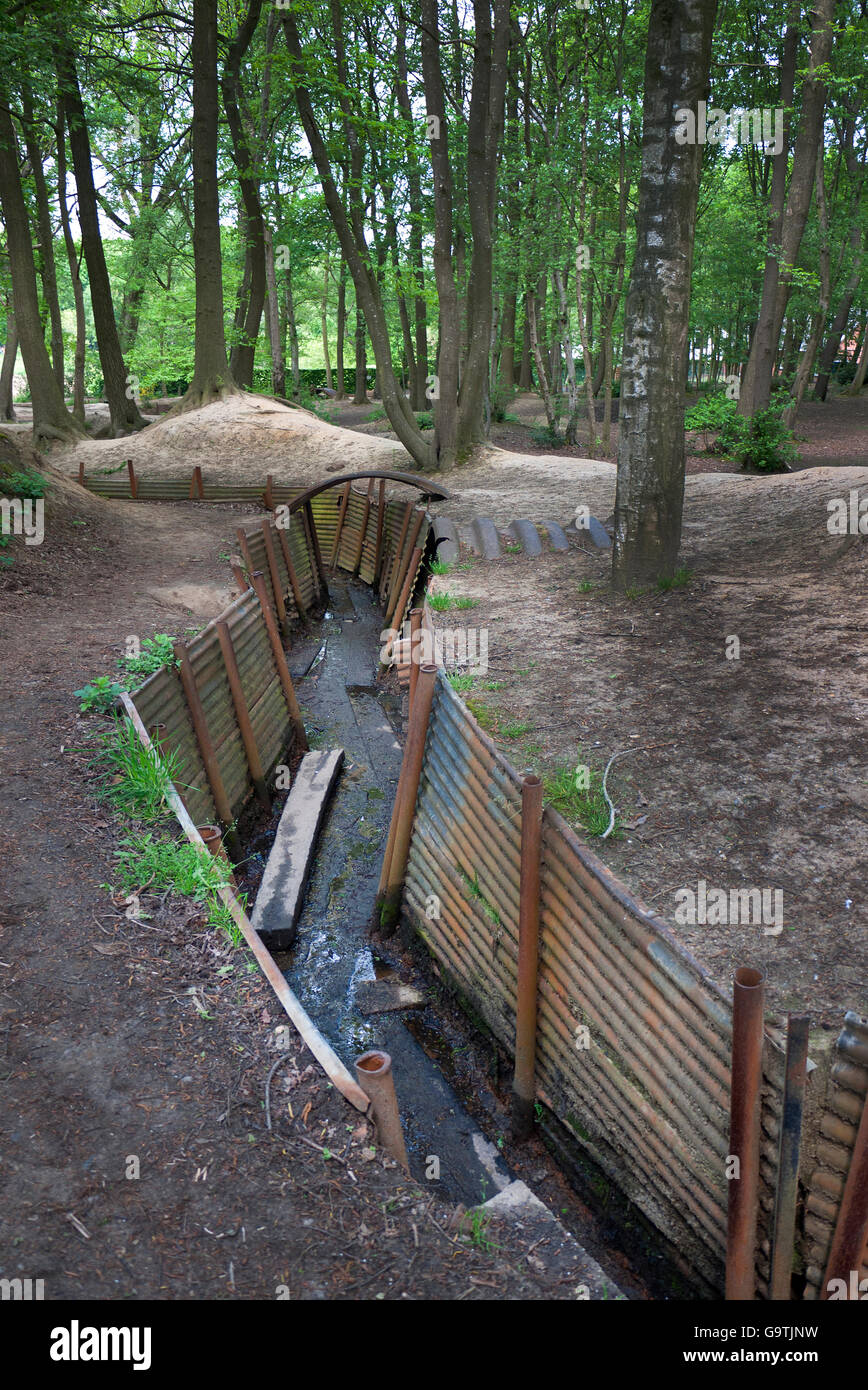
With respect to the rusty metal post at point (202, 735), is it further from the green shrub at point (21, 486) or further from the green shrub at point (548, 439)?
the green shrub at point (548, 439)

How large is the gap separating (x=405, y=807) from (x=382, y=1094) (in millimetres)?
2860

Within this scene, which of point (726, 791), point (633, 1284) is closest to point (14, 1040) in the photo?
point (633, 1284)

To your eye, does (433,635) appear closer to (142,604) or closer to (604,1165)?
(142,604)

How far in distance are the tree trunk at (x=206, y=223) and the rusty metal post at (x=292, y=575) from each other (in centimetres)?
1031

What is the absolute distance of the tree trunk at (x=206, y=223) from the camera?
1909cm

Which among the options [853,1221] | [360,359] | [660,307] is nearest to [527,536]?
[660,307]

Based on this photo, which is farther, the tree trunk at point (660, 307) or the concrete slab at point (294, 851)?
the tree trunk at point (660, 307)

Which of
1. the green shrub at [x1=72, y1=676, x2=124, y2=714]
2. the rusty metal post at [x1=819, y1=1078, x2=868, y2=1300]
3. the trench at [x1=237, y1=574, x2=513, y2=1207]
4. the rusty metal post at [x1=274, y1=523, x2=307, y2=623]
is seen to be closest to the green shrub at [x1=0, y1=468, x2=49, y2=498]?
the rusty metal post at [x1=274, y1=523, x2=307, y2=623]

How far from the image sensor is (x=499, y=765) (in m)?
4.84

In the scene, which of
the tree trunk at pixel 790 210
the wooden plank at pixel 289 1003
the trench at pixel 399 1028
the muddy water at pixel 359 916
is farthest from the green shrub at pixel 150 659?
the tree trunk at pixel 790 210

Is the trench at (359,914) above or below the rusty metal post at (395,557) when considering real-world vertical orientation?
below

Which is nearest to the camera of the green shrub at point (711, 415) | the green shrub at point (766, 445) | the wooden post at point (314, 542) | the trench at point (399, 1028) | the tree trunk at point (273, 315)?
the trench at point (399, 1028)

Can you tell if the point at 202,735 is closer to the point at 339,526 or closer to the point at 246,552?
the point at 246,552

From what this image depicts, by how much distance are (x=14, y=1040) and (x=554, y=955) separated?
2.45m
